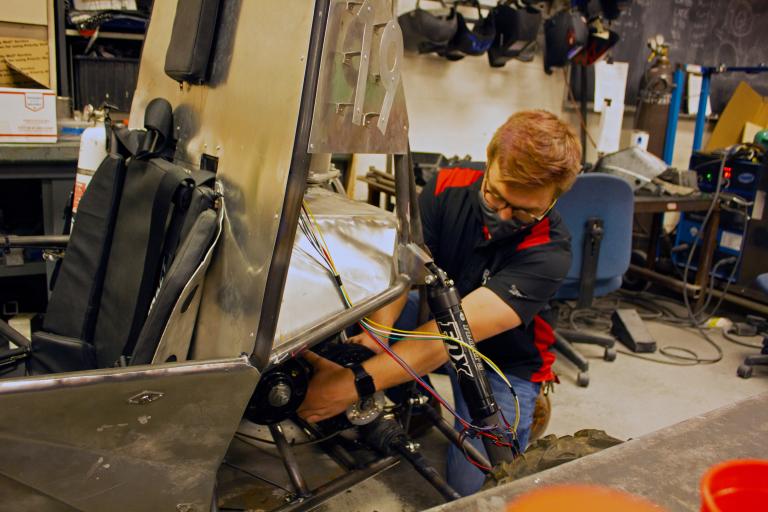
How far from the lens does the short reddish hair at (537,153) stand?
140cm

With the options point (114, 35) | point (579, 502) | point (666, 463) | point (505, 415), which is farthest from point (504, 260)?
point (114, 35)

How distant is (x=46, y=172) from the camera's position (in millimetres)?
2029

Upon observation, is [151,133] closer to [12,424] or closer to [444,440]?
[12,424]

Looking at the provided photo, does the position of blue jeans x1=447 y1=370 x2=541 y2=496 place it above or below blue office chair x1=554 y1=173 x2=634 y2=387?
below

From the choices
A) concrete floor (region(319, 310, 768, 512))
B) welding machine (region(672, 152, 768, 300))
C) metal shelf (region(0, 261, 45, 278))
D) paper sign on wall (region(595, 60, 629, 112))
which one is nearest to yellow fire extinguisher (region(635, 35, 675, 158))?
paper sign on wall (region(595, 60, 629, 112))

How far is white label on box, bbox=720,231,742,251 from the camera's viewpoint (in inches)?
133

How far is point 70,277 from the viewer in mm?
1245

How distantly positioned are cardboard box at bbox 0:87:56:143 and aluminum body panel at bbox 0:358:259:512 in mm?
1544

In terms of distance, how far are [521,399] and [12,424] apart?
1.22m

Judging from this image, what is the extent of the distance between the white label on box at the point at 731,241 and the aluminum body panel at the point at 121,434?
330 cm

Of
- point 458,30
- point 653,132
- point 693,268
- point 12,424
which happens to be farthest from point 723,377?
point 12,424

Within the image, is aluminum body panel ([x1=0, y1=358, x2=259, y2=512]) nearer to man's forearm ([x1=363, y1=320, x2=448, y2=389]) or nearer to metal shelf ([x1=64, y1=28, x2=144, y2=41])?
man's forearm ([x1=363, y1=320, x2=448, y2=389])

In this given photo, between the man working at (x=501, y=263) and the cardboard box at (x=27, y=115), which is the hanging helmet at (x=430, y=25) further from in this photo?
the cardboard box at (x=27, y=115)

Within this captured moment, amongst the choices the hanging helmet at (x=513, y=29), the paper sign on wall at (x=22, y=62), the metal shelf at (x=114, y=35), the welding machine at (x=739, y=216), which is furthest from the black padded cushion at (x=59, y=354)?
the welding machine at (x=739, y=216)
